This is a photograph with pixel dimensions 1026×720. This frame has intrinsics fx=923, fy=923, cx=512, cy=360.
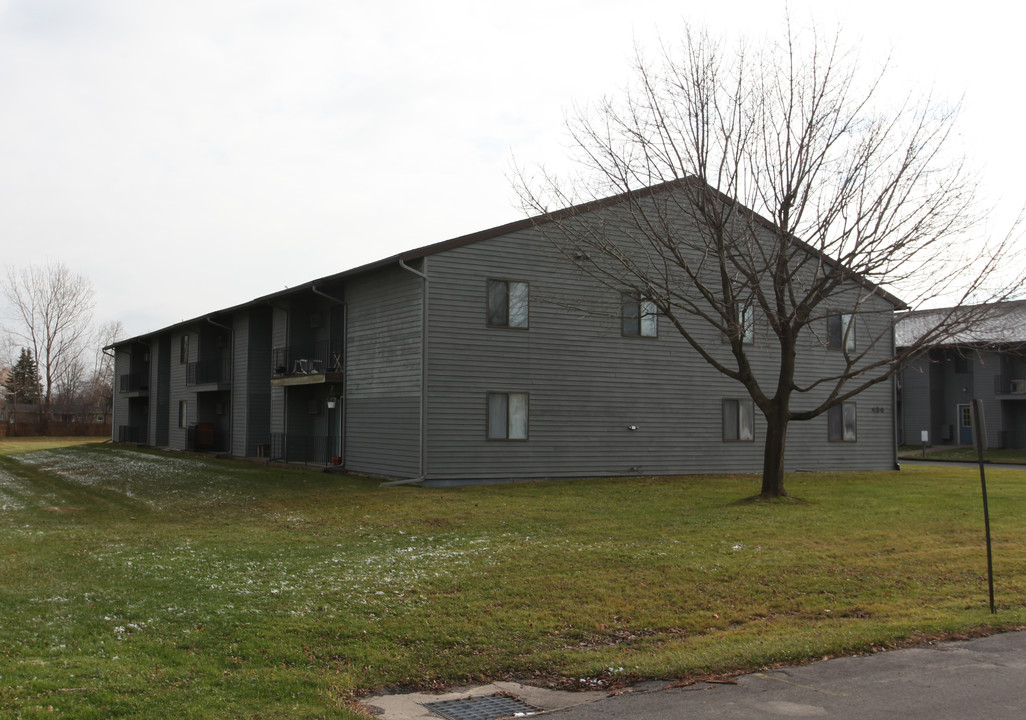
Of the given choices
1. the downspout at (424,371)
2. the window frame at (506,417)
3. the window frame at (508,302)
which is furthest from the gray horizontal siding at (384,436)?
the window frame at (508,302)

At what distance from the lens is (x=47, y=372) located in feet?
235

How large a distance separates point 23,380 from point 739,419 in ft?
292

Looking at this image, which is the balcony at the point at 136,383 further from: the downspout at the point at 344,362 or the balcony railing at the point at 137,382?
the downspout at the point at 344,362

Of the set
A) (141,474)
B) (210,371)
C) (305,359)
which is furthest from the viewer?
(210,371)

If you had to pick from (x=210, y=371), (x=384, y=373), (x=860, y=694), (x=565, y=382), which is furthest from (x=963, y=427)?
(x=860, y=694)

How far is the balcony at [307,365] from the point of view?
2723 centimetres

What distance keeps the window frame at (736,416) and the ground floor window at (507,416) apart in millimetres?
6518

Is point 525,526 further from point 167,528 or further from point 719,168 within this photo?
point 719,168

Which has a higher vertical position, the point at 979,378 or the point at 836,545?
the point at 979,378

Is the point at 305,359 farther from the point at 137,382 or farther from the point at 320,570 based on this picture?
the point at 137,382

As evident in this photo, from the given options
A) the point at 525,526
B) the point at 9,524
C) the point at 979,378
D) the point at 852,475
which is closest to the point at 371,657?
the point at 525,526

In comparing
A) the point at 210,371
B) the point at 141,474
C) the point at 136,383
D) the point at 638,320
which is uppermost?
the point at 638,320

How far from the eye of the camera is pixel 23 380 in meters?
95.2

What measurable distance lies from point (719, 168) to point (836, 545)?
8616mm
